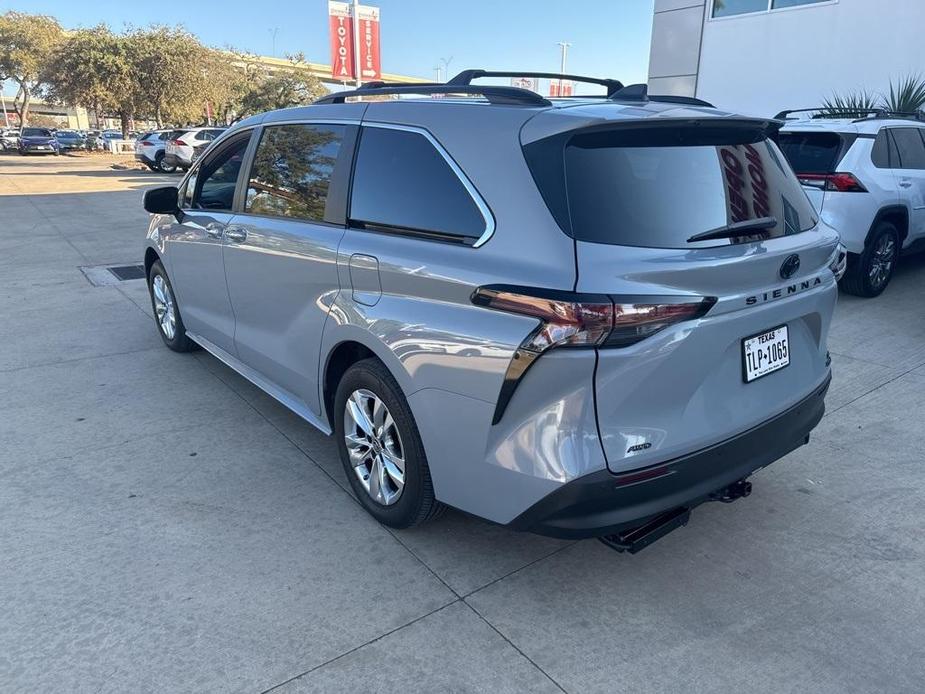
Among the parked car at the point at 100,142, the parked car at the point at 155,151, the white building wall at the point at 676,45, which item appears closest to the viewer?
the white building wall at the point at 676,45

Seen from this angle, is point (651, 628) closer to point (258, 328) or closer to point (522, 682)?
point (522, 682)

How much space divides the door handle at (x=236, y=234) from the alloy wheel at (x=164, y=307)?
55.4 inches

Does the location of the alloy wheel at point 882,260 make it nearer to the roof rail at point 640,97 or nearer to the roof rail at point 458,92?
the roof rail at point 640,97

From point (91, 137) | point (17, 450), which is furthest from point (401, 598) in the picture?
point (91, 137)

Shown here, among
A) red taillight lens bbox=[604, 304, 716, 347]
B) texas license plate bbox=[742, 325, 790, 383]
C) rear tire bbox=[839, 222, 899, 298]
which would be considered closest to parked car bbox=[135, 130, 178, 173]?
rear tire bbox=[839, 222, 899, 298]

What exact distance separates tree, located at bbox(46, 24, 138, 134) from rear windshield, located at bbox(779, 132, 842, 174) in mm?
37428

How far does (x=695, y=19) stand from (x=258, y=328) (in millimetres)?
16244

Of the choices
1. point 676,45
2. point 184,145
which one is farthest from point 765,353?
point 184,145

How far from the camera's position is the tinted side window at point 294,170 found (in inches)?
134

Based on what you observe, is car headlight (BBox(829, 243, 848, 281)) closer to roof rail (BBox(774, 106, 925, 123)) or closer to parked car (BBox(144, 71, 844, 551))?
parked car (BBox(144, 71, 844, 551))

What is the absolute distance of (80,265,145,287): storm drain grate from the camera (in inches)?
316

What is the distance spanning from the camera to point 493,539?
3139mm

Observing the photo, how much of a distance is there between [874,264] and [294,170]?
20.1 ft

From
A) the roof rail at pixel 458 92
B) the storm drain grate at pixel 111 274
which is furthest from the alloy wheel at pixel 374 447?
the storm drain grate at pixel 111 274
